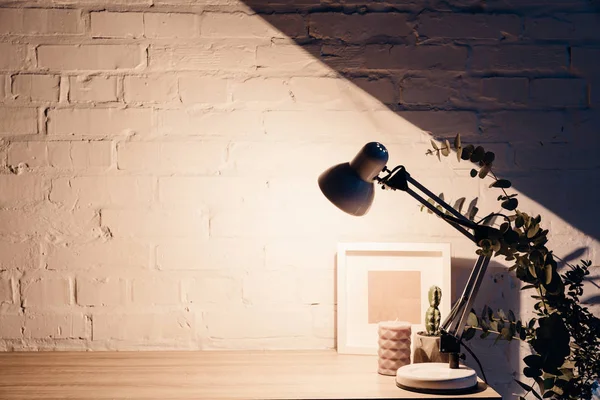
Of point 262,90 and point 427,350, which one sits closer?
point 427,350

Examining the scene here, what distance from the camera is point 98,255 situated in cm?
207

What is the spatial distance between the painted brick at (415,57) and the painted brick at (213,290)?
793mm

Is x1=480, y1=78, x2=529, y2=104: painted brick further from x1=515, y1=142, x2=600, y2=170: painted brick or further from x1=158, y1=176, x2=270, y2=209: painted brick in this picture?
x1=158, y1=176, x2=270, y2=209: painted brick

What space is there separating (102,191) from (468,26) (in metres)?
1.24

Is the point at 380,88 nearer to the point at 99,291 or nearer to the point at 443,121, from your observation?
the point at 443,121

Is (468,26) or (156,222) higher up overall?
(468,26)

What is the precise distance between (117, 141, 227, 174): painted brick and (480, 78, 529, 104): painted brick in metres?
0.83

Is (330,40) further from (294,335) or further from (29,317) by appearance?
(29,317)

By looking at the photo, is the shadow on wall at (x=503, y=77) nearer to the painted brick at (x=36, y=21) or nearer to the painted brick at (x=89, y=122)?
the painted brick at (x=89, y=122)

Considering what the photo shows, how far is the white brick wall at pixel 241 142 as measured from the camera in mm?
2064

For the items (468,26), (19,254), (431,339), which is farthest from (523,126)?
(19,254)

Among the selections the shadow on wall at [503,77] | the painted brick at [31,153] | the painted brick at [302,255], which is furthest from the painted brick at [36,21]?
the painted brick at [302,255]

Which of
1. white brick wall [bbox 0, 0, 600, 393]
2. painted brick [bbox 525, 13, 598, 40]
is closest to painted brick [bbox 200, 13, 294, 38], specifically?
white brick wall [bbox 0, 0, 600, 393]

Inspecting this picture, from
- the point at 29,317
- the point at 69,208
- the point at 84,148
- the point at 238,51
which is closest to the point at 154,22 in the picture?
the point at 238,51
